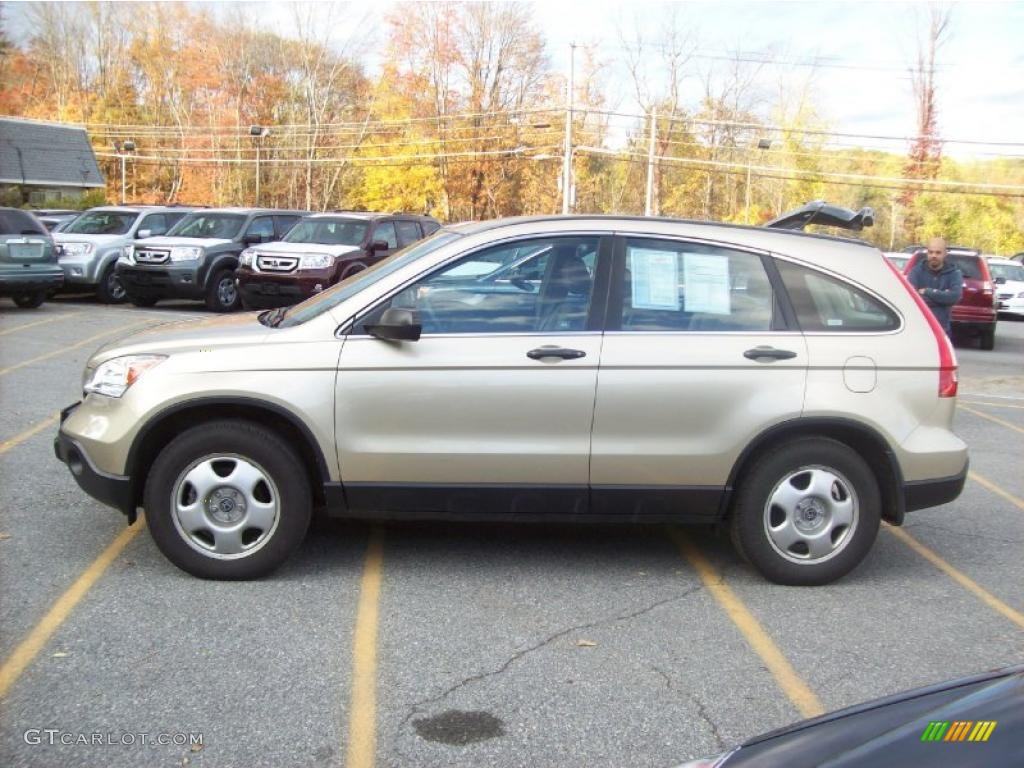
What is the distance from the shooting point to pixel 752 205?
5619cm

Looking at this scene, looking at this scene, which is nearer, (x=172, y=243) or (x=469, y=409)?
(x=469, y=409)

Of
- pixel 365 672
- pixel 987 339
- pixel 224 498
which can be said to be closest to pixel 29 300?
pixel 224 498

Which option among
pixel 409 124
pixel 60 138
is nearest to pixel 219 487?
pixel 60 138

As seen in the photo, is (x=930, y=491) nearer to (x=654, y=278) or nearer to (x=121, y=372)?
(x=654, y=278)

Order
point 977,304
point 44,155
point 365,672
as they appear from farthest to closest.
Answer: point 44,155, point 977,304, point 365,672

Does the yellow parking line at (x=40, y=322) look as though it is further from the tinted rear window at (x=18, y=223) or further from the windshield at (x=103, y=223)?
the windshield at (x=103, y=223)

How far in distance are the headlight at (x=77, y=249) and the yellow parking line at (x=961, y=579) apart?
15.8 meters

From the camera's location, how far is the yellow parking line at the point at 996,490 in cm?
669

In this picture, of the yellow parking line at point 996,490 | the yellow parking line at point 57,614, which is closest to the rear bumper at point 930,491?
the yellow parking line at point 996,490

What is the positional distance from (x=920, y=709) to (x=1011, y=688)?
0.61 ft

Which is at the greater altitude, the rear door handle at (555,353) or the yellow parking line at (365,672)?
the rear door handle at (555,353)

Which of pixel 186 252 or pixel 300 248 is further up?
pixel 300 248

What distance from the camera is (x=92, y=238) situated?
18.1 metres

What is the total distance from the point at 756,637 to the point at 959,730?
2.48 metres
